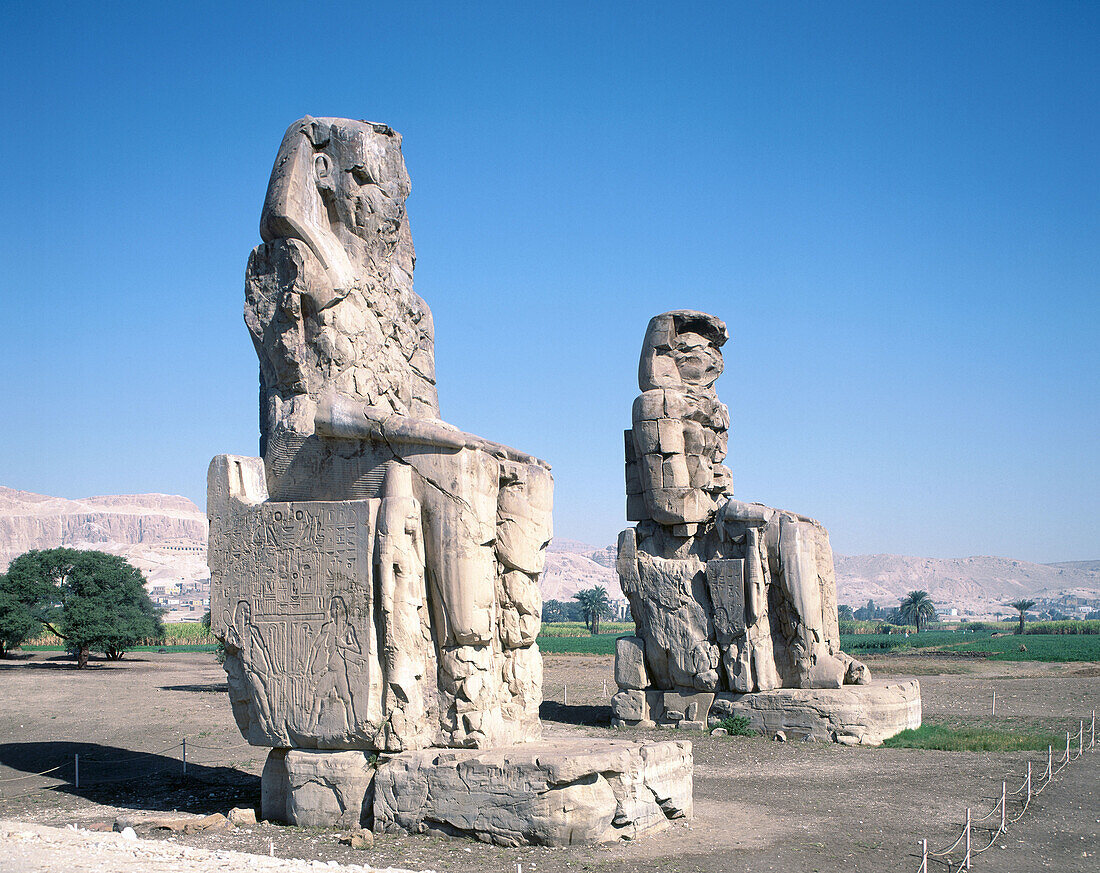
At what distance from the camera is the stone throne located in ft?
22.5

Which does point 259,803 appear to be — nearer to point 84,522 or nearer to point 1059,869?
point 1059,869

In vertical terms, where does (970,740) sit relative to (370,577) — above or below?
below

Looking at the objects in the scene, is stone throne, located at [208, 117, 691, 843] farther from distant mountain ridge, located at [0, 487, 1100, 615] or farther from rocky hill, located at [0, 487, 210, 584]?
rocky hill, located at [0, 487, 210, 584]

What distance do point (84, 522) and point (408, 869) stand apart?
545 feet

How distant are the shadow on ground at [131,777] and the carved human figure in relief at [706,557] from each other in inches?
216

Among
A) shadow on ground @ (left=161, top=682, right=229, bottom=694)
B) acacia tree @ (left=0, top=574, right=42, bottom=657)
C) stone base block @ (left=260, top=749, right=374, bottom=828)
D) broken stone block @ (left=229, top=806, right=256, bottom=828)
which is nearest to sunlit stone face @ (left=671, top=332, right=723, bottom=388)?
stone base block @ (left=260, top=749, right=374, bottom=828)

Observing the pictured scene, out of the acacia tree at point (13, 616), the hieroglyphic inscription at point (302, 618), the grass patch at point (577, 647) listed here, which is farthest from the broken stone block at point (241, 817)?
the grass patch at point (577, 647)

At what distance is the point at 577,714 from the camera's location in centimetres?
1451

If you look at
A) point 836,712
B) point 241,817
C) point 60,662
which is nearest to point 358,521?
point 241,817

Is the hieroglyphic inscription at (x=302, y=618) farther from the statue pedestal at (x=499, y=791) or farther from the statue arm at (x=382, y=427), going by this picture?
the statue arm at (x=382, y=427)

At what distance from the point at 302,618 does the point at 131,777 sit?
3684mm

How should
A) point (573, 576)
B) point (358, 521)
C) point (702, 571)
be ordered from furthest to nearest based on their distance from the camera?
point (573, 576) → point (702, 571) → point (358, 521)

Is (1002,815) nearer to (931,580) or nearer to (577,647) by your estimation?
(577,647)

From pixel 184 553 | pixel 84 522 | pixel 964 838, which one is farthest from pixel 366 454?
pixel 84 522
